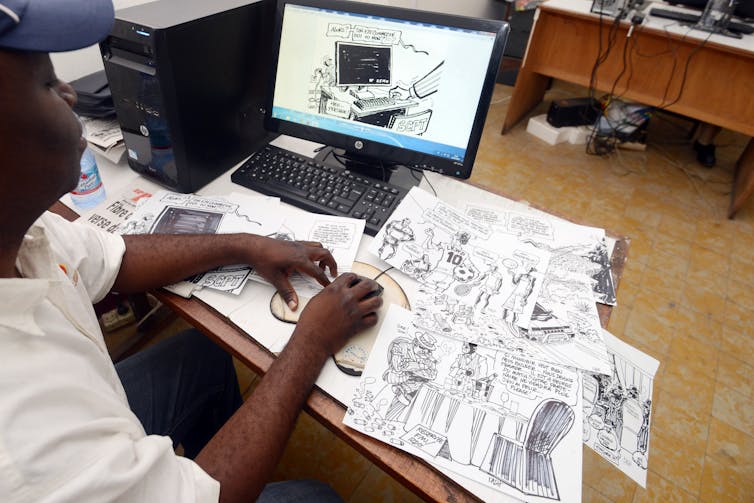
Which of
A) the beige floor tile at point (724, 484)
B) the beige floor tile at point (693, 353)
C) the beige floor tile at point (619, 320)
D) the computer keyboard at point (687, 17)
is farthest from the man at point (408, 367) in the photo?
the computer keyboard at point (687, 17)

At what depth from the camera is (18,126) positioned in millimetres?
391

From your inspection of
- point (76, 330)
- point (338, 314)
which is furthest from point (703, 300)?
point (76, 330)

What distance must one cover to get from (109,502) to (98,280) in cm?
43

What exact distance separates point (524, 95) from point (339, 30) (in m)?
2.28

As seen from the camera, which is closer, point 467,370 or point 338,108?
point 467,370

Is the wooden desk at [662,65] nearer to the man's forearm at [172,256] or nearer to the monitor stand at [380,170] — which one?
the monitor stand at [380,170]

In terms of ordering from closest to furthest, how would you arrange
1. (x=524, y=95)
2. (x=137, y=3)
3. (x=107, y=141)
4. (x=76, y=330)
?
(x=76, y=330) < (x=107, y=141) < (x=137, y=3) < (x=524, y=95)

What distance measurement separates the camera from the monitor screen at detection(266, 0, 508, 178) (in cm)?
88

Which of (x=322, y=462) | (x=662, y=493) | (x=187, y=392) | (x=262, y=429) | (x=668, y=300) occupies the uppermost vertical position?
(x=262, y=429)

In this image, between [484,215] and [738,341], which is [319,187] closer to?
[484,215]

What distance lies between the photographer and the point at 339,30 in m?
0.94

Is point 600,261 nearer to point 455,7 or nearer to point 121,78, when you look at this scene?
point 121,78

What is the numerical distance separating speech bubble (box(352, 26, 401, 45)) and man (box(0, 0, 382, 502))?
476mm

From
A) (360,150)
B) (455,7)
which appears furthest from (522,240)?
(455,7)
